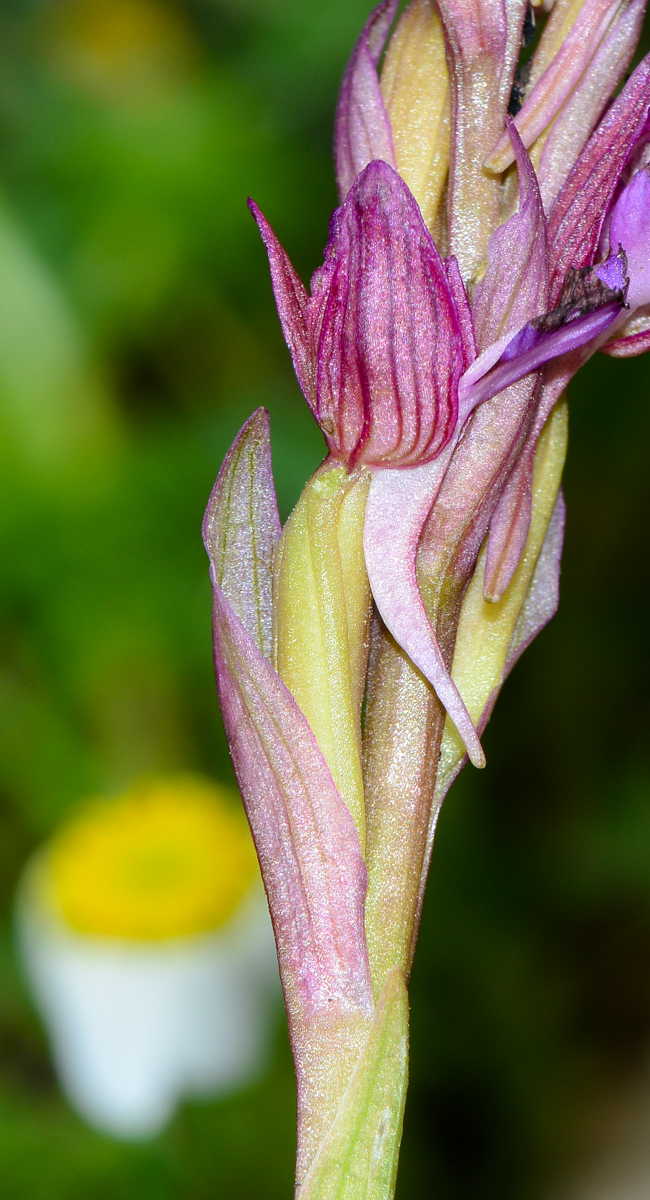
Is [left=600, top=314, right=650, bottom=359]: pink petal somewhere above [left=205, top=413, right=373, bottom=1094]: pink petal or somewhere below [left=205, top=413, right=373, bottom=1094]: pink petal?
above

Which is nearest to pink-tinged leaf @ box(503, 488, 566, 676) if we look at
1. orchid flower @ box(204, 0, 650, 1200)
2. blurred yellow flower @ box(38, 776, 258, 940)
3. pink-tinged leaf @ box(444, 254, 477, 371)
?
orchid flower @ box(204, 0, 650, 1200)

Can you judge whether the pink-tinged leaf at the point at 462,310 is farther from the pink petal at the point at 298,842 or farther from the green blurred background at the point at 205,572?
the green blurred background at the point at 205,572

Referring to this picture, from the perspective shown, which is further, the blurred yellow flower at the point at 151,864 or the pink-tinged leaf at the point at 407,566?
the blurred yellow flower at the point at 151,864

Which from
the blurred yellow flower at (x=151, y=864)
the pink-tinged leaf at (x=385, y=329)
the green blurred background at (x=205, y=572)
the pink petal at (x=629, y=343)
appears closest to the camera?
the pink-tinged leaf at (x=385, y=329)

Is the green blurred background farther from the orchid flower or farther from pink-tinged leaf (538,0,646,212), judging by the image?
pink-tinged leaf (538,0,646,212)

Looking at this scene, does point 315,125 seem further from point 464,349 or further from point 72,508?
point 464,349

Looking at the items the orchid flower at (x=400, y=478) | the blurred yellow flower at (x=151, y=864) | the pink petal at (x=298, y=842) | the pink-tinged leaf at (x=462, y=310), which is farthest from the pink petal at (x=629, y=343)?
the blurred yellow flower at (x=151, y=864)

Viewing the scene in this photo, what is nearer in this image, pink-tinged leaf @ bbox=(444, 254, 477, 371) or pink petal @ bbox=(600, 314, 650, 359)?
pink-tinged leaf @ bbox=(444, 254, 477, 371)
